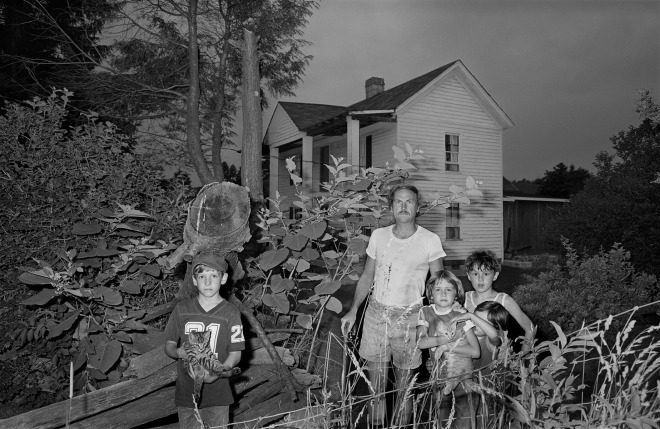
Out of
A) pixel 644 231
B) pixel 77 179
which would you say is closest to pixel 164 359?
pixel 77 179

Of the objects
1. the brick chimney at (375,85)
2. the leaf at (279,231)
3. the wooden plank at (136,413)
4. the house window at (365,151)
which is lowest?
the wooden plank at (136,413)

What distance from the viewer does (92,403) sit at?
2510mm

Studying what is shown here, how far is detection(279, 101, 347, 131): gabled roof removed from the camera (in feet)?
65.5

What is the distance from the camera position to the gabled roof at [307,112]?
20.0m

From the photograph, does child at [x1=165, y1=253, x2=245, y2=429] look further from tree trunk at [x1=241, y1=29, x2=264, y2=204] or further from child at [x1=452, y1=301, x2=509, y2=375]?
tree trunk at [x1=241, y1=29, x2=264, y2=204]

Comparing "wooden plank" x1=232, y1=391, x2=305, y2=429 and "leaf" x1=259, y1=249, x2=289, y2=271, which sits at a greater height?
"leaf" x1=259, y1=249, x2=289, y2=271

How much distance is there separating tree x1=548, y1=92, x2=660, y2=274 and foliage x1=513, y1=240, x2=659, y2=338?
1.80 metres

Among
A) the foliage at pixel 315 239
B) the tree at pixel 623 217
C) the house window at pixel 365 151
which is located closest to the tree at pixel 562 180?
the house window at pixel 365 151

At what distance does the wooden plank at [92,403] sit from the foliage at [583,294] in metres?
5.45

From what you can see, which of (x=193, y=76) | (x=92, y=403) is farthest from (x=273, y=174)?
(x=92, y=403)

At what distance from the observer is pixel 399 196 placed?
10.4 feet

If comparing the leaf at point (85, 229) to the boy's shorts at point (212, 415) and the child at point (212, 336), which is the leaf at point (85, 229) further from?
the boy's shorts at point (212, 415)

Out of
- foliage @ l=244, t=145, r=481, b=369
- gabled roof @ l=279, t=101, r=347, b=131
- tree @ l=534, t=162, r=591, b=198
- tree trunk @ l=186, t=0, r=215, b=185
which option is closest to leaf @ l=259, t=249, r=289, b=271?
foliage @ l=244, t=145, r=481, b=369

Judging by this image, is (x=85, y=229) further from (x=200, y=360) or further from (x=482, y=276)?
(x=482, y=276)
